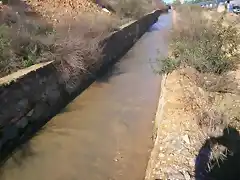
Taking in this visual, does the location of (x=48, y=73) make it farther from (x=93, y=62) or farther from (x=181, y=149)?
(x=181, y=149)

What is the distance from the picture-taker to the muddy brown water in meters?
6.70

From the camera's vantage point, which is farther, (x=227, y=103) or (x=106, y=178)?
(x=227, y=103)

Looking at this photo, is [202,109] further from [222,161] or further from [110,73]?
[110,73]

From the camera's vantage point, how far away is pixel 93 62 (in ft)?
40.5

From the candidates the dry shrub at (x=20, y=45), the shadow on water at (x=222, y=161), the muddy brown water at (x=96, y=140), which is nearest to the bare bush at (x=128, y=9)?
the muddy brown water at (x=96, y=140)

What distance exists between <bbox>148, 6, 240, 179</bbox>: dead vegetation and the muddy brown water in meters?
1.12

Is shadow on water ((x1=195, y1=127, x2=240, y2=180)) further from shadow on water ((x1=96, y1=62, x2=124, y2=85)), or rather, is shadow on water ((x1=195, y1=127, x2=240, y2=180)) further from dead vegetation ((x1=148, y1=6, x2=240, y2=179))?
shadow on water ((x1=96, y1=62, x2=124, y2=85))

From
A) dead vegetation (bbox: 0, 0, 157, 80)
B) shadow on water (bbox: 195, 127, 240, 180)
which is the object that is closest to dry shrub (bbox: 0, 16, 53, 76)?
dead vegetation (bbox: 0, 0, 157, 80)

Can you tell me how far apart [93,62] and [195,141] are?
724 centimetres

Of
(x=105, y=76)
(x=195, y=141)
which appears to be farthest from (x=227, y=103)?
(x=105, y=76)

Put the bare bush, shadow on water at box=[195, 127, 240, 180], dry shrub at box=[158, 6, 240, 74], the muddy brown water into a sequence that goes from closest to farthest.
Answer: shadow on water at box=[195, 127, 240, 180] < the muddy brown water < dry shrub at box=[158, 6, 240, 74] < the bare bush

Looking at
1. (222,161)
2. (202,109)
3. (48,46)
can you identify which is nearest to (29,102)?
(48,46)

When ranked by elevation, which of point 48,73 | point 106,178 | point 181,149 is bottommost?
point 106,178

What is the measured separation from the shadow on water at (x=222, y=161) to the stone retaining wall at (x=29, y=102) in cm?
399
